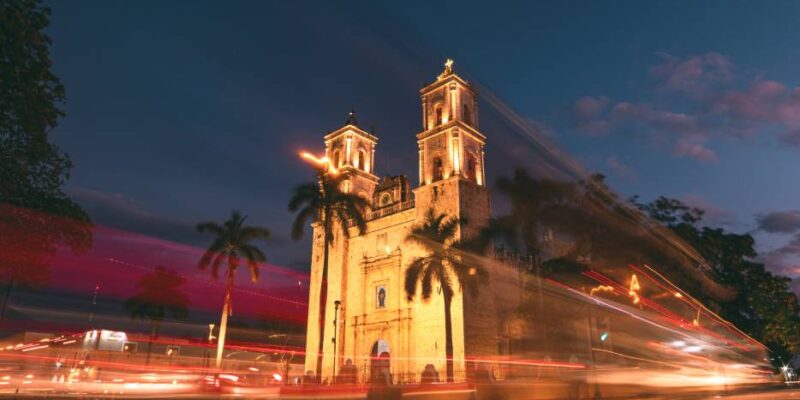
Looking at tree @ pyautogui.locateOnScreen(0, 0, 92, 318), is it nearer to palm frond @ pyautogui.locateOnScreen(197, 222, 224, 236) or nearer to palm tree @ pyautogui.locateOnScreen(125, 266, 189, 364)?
palm frond @ pyautogui.locateOnScreen(197, 222, 224, 236)

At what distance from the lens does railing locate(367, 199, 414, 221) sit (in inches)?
1389

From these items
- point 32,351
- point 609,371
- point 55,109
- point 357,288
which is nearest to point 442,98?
point 357,288

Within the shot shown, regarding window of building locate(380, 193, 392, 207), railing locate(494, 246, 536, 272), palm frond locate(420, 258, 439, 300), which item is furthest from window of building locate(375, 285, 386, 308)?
railing locate(494, 246, 536, 272)

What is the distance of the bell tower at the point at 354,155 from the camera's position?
131ft

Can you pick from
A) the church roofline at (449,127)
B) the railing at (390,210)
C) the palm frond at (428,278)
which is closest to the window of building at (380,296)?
the railing at (390,210)

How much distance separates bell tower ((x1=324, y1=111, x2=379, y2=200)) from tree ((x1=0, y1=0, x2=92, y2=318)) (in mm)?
28728

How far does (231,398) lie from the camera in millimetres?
10984

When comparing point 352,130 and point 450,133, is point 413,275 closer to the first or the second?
point 450,133

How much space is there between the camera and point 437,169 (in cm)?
3462

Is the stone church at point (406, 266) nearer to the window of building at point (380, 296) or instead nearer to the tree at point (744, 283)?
the window of building at point (380, 296)

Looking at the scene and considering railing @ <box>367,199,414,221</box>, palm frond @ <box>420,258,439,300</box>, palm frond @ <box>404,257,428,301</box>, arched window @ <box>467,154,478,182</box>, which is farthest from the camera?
railing @ <box>367,199,414,221</box>

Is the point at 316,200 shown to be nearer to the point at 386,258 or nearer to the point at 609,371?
the point at 386,258

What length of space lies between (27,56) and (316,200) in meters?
19.0

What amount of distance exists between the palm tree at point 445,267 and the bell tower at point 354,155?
1376cm
